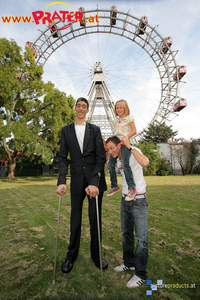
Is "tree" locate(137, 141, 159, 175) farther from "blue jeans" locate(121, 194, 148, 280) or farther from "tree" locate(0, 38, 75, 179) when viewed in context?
"blue jeans" locate(121, 194, 148, 280)

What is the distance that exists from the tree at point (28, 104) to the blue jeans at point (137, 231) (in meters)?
12.8

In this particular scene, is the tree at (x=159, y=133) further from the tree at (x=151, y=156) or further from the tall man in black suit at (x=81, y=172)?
the tall man in black suit at (x=81, y=172)

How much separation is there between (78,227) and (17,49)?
18.4 meters

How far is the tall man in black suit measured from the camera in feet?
6.85

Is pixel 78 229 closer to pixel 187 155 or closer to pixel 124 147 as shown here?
pixel 124 147

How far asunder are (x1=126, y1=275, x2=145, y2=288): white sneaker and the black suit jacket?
1.00 metres

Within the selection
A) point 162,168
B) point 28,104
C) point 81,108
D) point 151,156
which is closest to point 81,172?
point 81,108

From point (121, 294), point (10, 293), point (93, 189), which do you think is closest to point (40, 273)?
point (10, 293)

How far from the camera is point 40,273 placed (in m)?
1.91

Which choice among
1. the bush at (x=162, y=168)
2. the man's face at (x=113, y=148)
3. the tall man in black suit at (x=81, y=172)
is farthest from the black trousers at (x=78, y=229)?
the bush at (x=162, y=168)

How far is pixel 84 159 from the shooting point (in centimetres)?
217

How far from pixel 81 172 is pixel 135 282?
128 centimetres

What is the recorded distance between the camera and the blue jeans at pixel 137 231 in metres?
1.74

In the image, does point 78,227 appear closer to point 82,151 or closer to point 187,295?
point 82,151
